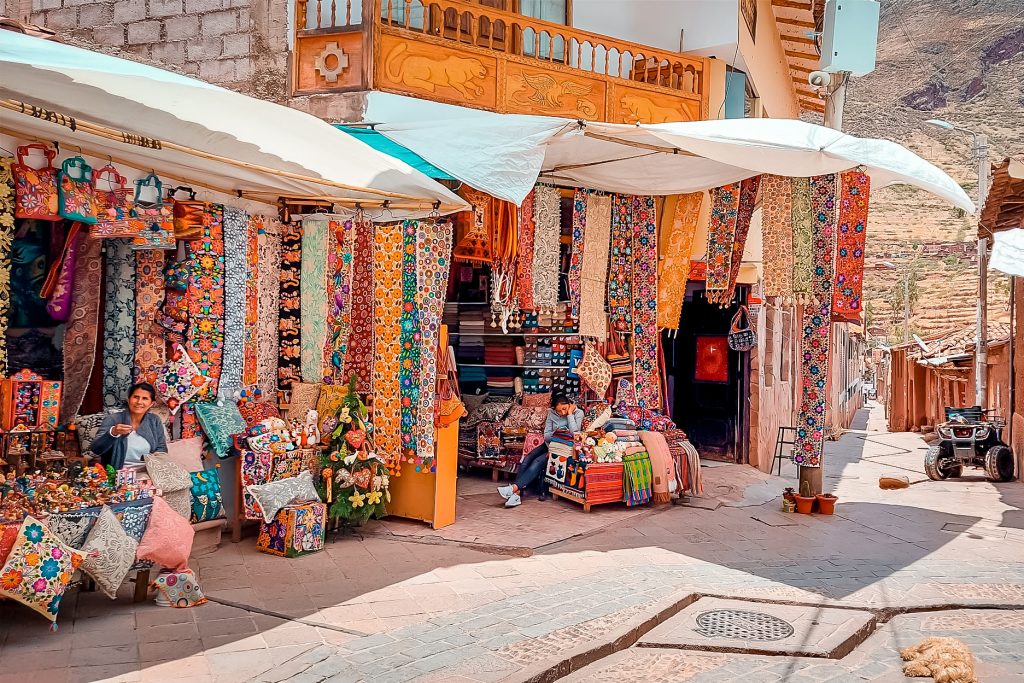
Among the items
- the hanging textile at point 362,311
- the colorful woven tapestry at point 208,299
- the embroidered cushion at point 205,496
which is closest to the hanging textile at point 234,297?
the colorful woven tapestry at point 208,299

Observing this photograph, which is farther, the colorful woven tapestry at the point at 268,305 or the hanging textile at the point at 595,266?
the hanging textile at the point at 595,266

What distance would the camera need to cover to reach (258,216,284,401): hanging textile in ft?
23.5

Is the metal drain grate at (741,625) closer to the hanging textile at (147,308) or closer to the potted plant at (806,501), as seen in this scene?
the potted plant at (806,501)

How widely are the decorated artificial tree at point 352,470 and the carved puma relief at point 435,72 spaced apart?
11.0 ft

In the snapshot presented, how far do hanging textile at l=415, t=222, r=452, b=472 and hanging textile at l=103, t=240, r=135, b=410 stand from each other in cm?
213

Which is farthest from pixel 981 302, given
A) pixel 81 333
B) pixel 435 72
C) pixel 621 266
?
pixel 81 333

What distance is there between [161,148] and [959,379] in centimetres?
1736

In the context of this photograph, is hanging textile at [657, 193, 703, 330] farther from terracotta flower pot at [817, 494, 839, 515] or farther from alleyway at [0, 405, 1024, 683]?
terracotta flower pot at [817, 494, 839, 515]

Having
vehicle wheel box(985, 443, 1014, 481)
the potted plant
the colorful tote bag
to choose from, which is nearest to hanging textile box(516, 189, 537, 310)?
the potted plant

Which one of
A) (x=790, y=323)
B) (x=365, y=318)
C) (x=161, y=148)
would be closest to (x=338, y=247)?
(x=365, y=318)

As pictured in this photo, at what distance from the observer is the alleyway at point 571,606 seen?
4562mm

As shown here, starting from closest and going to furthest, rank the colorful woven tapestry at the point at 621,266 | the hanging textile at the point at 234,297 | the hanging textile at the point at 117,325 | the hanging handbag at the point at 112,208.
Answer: the hanging handbag at the point at 112,208 → the hanging textile at the point at 117,325 → the hanging textile at the point at 234,297 → the colorful woven tapestry at the point at 621,266

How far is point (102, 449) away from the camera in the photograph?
19.2 ft

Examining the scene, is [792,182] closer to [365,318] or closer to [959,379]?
[365,318]
